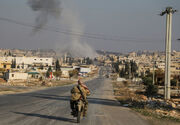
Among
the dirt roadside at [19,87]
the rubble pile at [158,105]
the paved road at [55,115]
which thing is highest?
the paved road at [55,115]

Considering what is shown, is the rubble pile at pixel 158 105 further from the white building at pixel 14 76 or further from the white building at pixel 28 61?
the white building at pixel 28 61

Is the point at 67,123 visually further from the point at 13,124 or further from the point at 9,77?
the point at 9,77

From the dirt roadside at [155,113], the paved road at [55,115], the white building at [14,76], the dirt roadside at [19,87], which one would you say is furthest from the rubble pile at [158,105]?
the white building at [14,76]

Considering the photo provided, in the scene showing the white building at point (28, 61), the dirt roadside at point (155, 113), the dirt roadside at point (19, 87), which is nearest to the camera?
the dirt roadside at point (155, 113)

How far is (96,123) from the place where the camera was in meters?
11.0

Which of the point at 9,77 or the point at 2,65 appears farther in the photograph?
the point at 2,65

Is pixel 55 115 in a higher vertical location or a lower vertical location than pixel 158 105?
higher

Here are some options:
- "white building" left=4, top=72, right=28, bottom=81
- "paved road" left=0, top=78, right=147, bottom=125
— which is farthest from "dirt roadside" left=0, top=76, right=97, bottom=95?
"white building" left=4, top=72, right=28, bottom=81

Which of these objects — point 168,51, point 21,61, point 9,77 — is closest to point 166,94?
point 168,51

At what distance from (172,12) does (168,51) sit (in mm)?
4369

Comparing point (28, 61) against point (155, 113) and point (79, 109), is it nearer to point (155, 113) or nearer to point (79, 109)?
point (155, 113)

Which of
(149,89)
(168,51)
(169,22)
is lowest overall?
(149,89)

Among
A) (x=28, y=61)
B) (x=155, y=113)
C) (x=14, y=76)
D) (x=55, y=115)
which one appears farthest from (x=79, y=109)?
(x=28, y=61)

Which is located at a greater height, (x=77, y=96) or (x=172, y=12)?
(x=172, y=12)
